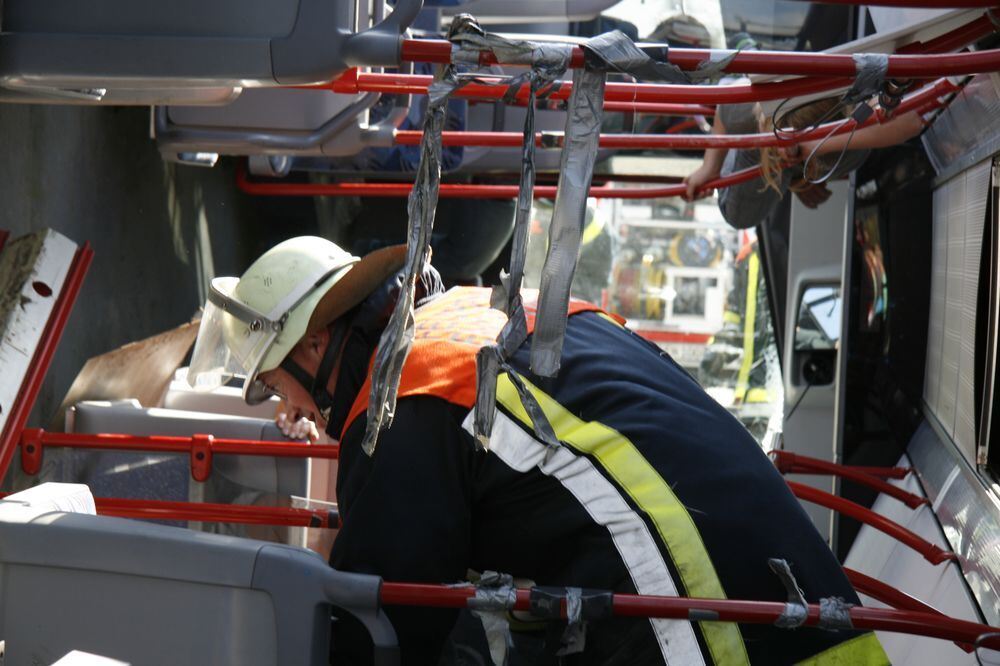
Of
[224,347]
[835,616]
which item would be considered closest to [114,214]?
[224,347]

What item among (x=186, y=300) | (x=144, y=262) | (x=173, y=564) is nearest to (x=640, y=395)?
(x=173, y=564)

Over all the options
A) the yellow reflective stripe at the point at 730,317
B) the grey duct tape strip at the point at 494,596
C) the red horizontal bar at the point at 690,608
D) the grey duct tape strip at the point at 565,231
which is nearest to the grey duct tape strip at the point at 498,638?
the grey duct tape strip at the point at 494,596

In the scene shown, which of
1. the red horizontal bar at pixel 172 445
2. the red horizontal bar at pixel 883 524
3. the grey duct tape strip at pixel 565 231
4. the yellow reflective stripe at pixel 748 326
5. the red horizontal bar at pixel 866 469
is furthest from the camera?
the yellow reflective stripe at pixel 748 326

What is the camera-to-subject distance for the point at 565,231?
5.22 ft

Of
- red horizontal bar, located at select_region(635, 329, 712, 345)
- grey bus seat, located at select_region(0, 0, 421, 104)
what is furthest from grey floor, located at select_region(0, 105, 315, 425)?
red horizontal bar, located at select_region(635, 329, 712, 345)

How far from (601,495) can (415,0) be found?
827mm

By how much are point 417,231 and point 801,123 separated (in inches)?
59.4

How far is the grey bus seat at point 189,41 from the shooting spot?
1.77 metres

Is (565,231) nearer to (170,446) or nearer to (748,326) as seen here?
(170,446)

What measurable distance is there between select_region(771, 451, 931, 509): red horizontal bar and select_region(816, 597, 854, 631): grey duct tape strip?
154cm

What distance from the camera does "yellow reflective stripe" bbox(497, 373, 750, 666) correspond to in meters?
1.92

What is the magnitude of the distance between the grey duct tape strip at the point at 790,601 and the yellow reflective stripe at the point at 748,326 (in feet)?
24.6

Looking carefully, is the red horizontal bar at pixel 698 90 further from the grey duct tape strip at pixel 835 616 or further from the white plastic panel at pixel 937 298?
the white plastic panel at pixel 937 298

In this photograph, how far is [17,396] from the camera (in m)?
2.95
